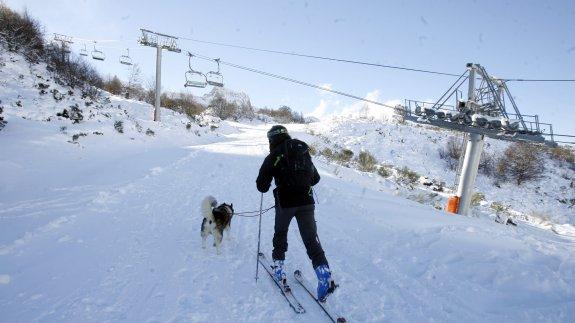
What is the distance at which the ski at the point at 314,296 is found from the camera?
12.5 ft

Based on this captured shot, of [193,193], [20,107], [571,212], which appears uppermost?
[20,107]

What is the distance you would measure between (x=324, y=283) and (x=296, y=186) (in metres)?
1.21

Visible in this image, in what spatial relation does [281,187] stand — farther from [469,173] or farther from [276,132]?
[469,173]

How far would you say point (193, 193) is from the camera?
9594 mm

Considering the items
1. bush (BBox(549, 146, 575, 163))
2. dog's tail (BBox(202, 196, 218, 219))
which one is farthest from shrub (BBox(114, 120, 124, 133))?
bush (BBox(549, 146, 575, 163))

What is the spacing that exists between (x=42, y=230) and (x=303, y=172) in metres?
4.93

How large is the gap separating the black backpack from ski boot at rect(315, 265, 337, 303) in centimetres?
104

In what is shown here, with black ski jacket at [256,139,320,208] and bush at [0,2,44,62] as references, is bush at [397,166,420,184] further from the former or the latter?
bush at [0,2,44,62]

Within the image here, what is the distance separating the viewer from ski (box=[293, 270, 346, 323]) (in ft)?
12.5

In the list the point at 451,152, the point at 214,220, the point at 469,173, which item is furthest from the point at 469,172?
the point at 451,152

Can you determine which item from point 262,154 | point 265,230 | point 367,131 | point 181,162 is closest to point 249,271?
point 265,230

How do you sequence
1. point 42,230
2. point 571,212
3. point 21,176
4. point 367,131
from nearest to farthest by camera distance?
point 42,230 < point 21,176 < point 571,212 < point 367,131

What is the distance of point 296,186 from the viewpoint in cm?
415

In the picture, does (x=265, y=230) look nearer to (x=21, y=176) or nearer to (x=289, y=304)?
(x=289, y=304)
